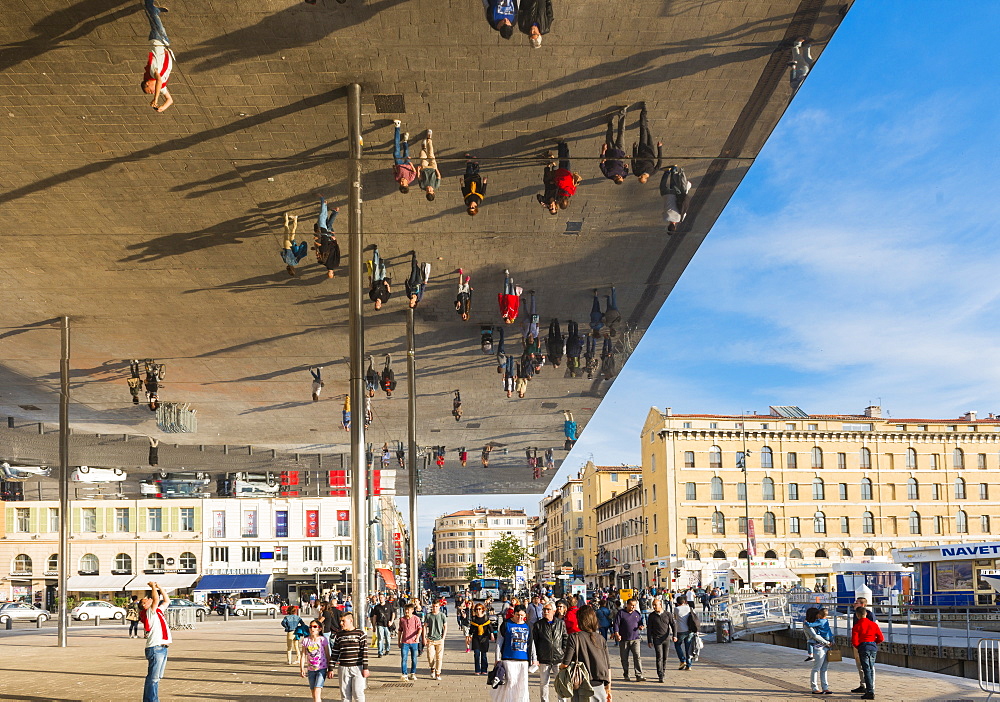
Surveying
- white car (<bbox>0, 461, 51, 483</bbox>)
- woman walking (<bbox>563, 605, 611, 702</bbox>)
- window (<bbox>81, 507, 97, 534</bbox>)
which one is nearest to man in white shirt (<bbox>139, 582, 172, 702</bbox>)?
woman walking (<bbox>563, 605, 611, 702</bbox>)

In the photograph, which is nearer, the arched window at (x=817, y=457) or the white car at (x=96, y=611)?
the white car at (x=96, y=611)

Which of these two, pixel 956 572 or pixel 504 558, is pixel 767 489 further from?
pixel 504 558

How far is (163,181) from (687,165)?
369 inches

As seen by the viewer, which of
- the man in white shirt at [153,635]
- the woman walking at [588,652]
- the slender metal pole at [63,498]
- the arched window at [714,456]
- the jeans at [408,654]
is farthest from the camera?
the arched window at [714,456]

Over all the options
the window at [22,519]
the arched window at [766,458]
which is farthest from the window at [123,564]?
the arched window at [766,458]

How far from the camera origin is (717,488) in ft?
271

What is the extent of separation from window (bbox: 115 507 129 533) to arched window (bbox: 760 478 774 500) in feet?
162

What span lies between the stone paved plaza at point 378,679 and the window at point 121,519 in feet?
151

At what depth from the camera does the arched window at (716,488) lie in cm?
8238

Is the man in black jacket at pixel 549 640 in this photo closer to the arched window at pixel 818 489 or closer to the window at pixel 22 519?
the window at pixel 22 519

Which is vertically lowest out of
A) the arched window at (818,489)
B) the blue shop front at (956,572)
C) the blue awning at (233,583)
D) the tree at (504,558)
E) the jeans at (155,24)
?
the tree at (504,558)

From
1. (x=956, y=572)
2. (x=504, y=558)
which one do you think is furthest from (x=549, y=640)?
(x=504, y=558)

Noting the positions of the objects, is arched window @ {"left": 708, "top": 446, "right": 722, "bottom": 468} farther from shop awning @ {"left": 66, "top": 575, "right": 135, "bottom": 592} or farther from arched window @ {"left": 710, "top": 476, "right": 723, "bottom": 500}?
shop awning @ {"left": 66, "top": 575, "right": 135, "bottom": 592}

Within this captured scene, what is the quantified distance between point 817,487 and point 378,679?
228 feet
